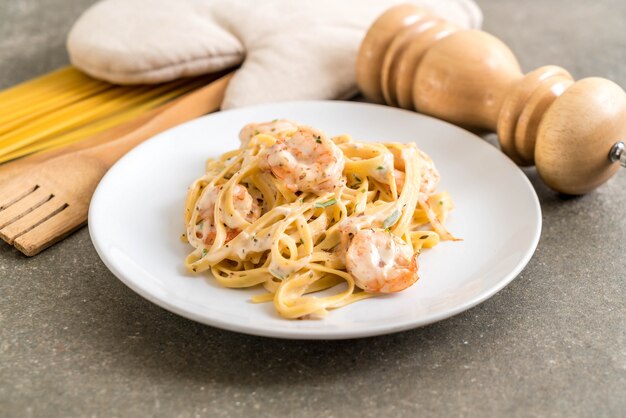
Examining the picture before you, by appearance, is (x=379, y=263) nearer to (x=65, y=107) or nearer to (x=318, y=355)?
(x=318, y=355)

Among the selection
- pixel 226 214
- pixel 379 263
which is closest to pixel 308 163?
pixel 226 214

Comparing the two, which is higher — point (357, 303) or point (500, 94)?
point (500, 94)

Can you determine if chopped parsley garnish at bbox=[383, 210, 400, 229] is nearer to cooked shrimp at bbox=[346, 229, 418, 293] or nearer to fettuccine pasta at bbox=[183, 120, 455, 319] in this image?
fettuccine pasta at bbox=[183, 120, 455, 319]

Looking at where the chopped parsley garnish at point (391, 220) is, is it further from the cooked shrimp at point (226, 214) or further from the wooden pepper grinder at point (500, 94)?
the wooden pepper grinder at point (500, 94)

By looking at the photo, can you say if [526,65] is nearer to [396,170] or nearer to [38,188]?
[396,170]

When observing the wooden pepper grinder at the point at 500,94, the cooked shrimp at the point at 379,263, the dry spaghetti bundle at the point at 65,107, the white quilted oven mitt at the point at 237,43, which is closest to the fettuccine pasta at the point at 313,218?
the cooked shrimp at the point at 379,263

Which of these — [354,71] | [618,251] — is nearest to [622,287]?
[618,251]
